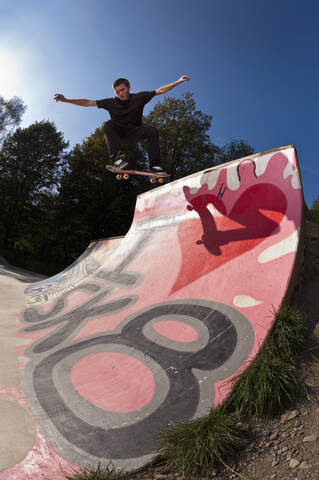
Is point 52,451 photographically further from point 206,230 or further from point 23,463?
point 206,230

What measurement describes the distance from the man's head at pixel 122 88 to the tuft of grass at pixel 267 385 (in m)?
5.01

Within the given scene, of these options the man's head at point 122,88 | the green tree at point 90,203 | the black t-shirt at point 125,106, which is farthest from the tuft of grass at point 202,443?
the green tree at point 90,203

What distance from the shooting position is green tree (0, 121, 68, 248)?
2323cm

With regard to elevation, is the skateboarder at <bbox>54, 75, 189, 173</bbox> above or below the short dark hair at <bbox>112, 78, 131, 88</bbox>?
below

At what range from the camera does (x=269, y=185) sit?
4227 mm

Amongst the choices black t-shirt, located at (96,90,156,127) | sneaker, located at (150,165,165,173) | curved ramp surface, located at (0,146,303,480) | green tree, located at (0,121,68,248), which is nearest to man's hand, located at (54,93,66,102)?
black t-shirt, located at (96,90,156,127)

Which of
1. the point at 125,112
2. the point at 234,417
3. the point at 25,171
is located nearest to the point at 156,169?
the point at 125,112

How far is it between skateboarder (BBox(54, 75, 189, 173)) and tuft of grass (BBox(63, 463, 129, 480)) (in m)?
5.15

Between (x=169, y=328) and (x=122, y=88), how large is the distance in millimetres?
4531

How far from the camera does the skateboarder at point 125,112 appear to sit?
5.54 metres

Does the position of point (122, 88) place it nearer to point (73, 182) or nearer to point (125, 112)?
point (125, 112)

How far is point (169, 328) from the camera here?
347cm

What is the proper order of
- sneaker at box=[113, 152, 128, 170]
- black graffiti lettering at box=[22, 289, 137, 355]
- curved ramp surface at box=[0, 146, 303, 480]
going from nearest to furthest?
curved ramp surface at box=[0, 146, 303, 480] < black graffiti lettering at box=[22, 289, 137, 355] < sneaker at box=[113, 152, 128, 170]

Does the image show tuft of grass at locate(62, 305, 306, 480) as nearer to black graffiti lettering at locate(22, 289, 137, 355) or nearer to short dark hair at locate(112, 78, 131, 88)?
black graffiti lettering at locate(22, 289, 137, 355)
